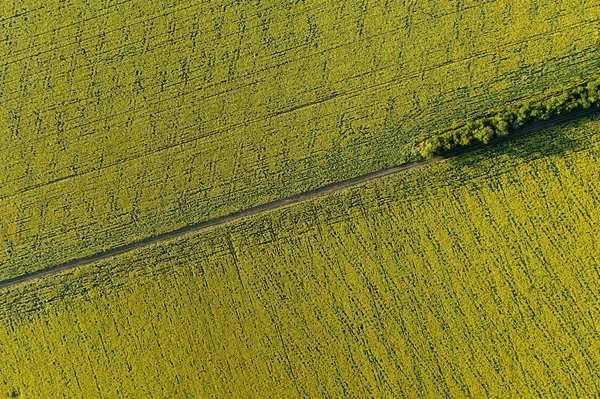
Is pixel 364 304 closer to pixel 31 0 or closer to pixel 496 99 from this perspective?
pixel 496 99

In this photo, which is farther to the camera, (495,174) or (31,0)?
(31,0)

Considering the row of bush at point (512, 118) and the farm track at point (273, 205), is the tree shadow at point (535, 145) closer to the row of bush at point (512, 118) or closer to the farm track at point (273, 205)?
the farm track at point (273, 205)

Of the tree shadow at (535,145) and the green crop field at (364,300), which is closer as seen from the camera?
the green crop field at (364,300)

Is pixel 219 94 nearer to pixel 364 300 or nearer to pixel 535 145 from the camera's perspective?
pixel 364 300

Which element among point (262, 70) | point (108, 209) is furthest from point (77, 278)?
point (262, 70)

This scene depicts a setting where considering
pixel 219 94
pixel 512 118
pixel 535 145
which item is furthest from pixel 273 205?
pixel 535 145

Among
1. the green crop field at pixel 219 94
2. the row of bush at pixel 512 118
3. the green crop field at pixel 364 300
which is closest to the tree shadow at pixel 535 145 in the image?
the green crop field at pixel 364 300
